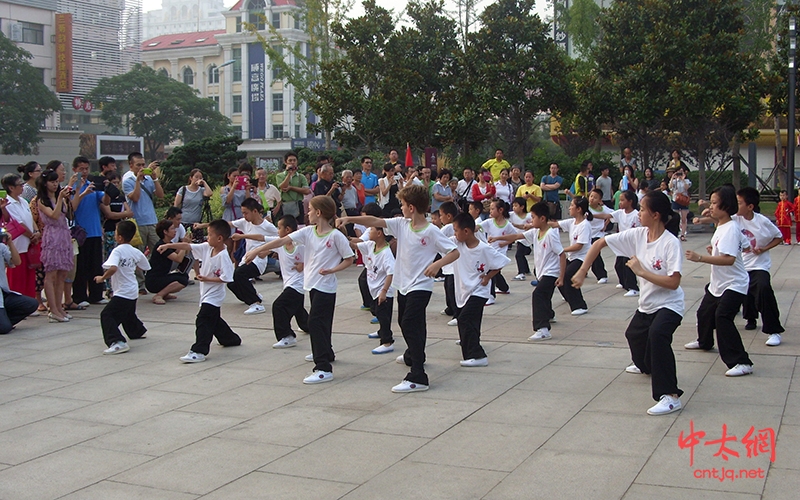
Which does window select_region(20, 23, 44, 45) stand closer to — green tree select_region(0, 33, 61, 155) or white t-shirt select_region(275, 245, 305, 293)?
green tree select_region(0, 33, 61, 155)

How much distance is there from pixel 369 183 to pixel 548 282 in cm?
730

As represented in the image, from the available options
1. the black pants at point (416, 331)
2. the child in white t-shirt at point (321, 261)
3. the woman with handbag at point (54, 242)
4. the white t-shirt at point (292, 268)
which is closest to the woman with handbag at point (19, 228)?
the woman with handbag at point (54, 242)

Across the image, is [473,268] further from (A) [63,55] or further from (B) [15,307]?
(A) [63,55]

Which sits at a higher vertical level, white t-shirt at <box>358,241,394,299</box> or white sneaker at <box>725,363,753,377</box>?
white t-shirt at <box>358,241,394,299</box>

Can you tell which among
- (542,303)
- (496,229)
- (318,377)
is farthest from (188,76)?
(318,377)

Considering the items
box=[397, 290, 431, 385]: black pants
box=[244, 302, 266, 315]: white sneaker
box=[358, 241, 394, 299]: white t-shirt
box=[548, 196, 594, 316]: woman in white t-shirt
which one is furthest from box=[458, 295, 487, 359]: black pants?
box=[244, 302, 266, 315]: white sneaker

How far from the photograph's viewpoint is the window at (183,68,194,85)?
292ft

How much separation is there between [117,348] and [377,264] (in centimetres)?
273

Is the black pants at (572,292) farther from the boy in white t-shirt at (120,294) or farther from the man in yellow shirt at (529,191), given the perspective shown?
the man in yellow shirt at (529,191)

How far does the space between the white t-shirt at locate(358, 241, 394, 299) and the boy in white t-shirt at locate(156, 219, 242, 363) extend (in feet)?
4.88

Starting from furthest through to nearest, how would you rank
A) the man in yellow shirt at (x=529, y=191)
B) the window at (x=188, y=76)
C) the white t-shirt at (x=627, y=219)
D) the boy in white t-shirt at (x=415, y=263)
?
the window at (x=188, y=76) < the man in yellow shirt at (x=529, y=191) < the white t-shirt at (x=627, y=219) < the boy in white t-shirt at (x=415, y=263)

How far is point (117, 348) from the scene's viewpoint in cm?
853

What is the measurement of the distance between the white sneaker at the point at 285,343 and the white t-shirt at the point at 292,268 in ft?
1.63

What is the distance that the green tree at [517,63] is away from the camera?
2314cm
